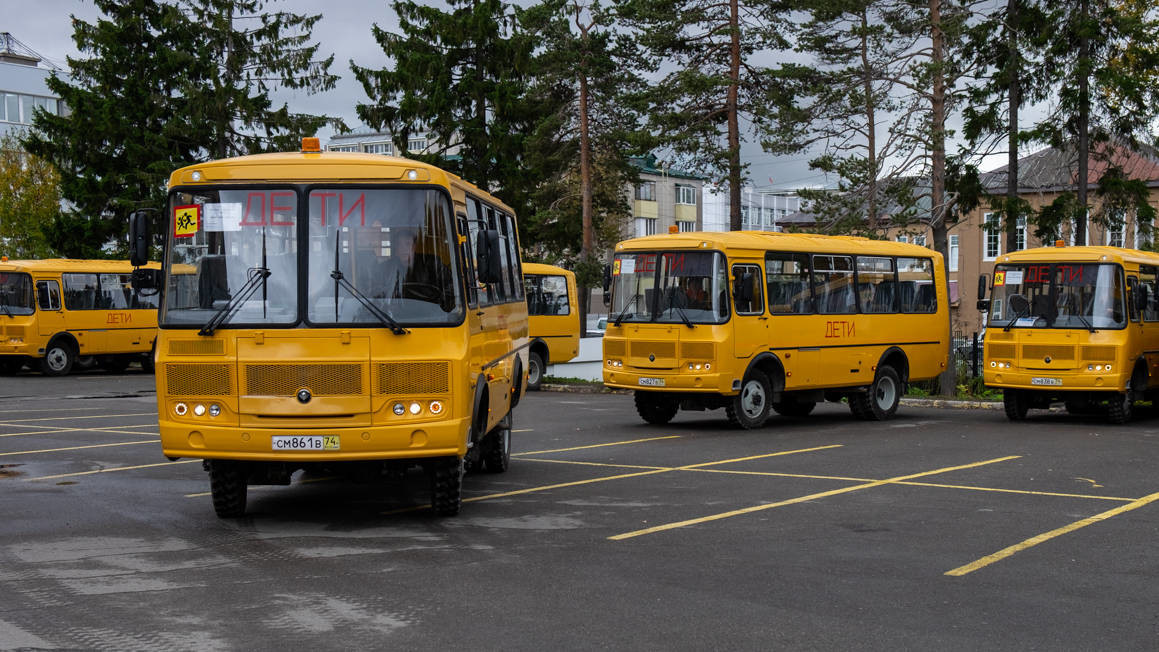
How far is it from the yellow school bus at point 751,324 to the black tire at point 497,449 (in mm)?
5581

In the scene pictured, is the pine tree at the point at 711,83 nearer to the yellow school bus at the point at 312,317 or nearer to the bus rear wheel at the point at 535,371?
the bus rear wheel at the point at 535,371

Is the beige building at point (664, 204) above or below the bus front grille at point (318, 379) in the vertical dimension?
above

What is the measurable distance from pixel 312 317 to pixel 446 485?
1.77 m

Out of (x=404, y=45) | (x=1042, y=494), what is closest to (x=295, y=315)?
(x=1042, y=494)

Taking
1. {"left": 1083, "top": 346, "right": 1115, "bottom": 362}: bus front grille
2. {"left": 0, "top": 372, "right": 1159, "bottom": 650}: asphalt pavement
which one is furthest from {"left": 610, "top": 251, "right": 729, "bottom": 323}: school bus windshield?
{"left": 1083, "top": 346, "right": 1115, "bottom": 362}: bus front grille

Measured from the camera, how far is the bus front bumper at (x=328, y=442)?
9.76 meters

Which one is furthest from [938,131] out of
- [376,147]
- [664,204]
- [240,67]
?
[376,147]

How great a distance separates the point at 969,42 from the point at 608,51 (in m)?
14.9

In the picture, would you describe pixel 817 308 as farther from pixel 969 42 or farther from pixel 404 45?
pixel 404 45

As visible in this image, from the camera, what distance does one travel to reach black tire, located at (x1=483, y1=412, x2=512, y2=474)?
1342 cm

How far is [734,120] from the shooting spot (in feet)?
130

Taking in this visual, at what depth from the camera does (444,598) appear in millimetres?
7547

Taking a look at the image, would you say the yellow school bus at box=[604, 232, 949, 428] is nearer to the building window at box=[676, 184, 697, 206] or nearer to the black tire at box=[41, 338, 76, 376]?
the black tire at box=[41, 338, 76, 376]

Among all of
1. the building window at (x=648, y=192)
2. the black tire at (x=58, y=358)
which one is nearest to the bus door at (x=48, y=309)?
the black tire at (x=58, y=358)
